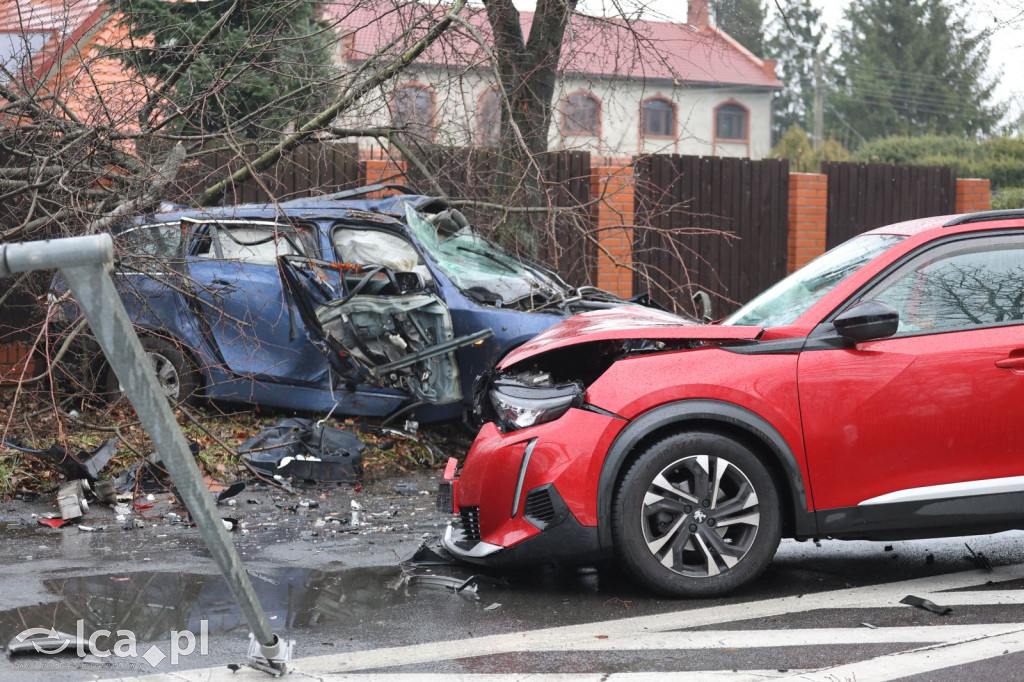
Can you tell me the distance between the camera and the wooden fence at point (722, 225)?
43.4 feet

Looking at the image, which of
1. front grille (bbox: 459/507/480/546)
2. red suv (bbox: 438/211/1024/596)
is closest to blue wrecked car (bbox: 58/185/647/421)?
front grille (bbox: 459/507/480/546)

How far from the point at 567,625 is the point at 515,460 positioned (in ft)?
2.46

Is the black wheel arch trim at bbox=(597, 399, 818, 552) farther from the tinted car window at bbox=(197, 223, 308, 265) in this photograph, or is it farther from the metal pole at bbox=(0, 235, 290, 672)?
the tinted car window at bbox=(197, 223, 308, 265)

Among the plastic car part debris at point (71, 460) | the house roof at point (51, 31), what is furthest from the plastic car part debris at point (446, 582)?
the house roof at point (51, 31)

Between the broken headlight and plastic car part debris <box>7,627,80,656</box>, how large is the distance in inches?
78.7

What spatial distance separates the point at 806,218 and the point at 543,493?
404 inches

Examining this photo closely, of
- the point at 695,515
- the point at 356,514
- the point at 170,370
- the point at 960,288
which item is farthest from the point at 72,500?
the point at 960,288

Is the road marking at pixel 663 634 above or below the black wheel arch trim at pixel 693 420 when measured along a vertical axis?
below

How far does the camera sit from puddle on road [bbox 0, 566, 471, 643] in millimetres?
4406

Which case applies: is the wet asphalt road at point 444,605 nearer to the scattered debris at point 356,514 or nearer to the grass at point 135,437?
the scattered debris at point 356,514

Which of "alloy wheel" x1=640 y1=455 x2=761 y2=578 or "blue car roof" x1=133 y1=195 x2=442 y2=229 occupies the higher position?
"blue car roof" x1=133 y1=195 x2=442 y2=229

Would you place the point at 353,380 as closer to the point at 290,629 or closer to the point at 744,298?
the point at 290,629

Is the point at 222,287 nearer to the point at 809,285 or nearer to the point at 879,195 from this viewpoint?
the point at 809,285

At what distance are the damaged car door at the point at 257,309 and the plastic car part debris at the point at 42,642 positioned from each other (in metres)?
4.09
